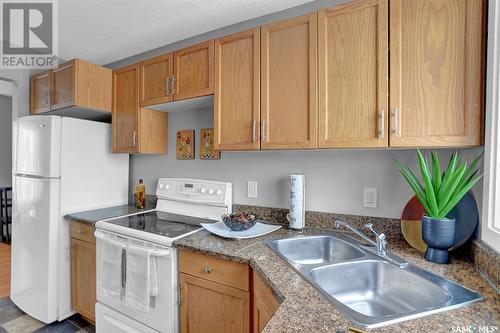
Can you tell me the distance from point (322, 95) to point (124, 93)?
5.53 ft

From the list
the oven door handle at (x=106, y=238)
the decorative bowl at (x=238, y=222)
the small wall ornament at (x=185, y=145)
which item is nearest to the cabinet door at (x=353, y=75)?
the decorative bowl at (x=238, y=222)

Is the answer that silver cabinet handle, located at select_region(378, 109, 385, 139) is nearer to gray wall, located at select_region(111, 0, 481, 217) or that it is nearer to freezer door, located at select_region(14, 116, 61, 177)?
gray wall, located at select_region(111, 0, 481, 217)

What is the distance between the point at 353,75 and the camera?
126 centimetres

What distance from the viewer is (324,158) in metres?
1.64

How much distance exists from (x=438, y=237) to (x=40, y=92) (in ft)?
10.9

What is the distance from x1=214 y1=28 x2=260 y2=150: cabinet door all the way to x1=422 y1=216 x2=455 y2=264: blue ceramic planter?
2.98ft

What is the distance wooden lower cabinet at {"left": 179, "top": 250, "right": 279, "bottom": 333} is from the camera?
119cm

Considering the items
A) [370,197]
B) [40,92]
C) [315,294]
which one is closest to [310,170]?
[370,197]

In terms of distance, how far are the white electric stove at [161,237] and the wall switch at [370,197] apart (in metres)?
0.91

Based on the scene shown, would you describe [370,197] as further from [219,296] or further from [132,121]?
[132,121]

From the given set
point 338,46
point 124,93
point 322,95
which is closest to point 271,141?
point 322,95

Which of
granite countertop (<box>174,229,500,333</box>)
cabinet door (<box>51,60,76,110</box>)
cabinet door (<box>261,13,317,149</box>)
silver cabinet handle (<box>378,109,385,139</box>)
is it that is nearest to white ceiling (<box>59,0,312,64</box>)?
cabinet door (<box>51,60,76,110</box>)

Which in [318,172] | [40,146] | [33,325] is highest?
[40,146]

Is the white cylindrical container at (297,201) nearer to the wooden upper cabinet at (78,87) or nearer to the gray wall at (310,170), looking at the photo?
the gray wall at (310,170)
